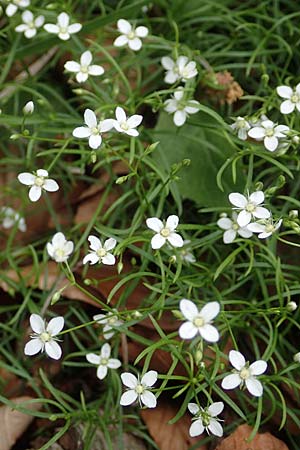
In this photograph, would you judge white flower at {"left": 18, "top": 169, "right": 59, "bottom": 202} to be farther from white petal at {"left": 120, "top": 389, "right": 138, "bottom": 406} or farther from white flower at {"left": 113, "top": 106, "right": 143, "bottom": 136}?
white petal at {"left": 120, "top": 389, "right": 138, "bottom": 406}

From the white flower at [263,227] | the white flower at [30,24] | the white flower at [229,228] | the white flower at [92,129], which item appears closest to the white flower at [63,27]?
the white flower at [30,24]

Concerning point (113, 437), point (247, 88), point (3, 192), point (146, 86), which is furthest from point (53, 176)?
point (113, 437)

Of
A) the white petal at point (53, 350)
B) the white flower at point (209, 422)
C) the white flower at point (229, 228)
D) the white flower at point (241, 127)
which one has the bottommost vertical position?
the white flower at point (209, 422)

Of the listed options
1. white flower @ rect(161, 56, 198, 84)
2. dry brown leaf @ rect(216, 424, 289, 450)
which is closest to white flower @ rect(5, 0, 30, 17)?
white flower @ rect(161, 56, 198, 84)

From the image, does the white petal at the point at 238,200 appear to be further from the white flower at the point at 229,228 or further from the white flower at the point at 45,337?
the white flower at the point at 45,337

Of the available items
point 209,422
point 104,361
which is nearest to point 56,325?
point 104,361

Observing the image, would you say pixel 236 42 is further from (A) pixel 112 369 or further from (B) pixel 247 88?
(A) pixel 112 369

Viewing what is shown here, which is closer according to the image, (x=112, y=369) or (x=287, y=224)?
(x=287, y=224)

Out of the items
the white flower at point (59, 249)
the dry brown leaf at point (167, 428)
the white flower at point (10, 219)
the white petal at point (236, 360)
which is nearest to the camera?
the white petal at point (236, 360)
